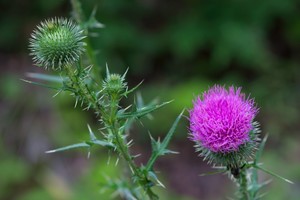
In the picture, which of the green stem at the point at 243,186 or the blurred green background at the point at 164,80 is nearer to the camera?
the green stem at the point at 243,186

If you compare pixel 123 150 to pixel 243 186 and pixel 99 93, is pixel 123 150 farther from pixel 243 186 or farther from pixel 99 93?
pixel 243 186

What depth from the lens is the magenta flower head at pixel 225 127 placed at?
2.27 m

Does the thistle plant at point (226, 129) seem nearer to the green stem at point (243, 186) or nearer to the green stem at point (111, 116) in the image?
the green stem at point (243, 186)

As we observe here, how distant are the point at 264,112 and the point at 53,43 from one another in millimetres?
4419

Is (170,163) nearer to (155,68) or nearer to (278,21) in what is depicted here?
(155,68)

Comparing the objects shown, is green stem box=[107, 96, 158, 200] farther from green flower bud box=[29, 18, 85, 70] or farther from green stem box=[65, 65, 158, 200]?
green flower bud box=[29, 18, 85, 70]

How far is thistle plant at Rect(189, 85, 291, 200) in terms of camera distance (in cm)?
227

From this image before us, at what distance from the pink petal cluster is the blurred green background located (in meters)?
3.20

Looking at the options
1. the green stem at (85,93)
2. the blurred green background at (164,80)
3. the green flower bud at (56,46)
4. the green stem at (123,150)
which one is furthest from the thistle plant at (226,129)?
the blurred green background at (164,80)

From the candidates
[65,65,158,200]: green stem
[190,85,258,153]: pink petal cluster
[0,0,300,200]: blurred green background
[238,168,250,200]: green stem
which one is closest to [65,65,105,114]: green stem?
[65,65,158,200]: green stem

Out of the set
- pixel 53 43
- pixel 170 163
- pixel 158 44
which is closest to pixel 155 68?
pixel 158 44

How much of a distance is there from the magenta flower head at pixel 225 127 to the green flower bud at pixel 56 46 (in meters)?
0.63

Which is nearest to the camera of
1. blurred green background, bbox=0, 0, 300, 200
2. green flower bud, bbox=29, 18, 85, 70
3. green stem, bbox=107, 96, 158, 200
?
green stem, bbox=107, 96, 158, 200

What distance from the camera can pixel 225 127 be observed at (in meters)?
2.27
